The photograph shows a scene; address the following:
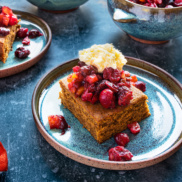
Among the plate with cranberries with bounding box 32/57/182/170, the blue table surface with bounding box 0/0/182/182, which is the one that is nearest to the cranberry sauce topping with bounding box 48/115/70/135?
the plate with cranberries with bounding box 32/57/182/170

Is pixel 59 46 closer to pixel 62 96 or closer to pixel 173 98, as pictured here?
pixel 62 96

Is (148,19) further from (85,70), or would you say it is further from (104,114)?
(104,114)

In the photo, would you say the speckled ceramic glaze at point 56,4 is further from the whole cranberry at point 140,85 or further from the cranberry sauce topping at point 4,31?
the whole cranberry at point 140,85

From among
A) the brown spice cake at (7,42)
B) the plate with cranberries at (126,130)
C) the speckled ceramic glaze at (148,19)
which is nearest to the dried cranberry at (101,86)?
the plate with cranberries at (126,130)

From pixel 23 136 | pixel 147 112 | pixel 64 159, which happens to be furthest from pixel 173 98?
pixel 23 136

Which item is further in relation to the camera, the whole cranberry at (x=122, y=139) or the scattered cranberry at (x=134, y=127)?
the scattered cranberry at (x=134, y=127)

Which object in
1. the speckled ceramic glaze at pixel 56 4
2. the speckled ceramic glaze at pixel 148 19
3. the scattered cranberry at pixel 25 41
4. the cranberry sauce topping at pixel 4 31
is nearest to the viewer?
the speckled ceramic glaze at pixel 148 19

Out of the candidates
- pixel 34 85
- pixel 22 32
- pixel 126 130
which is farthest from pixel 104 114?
pixel 22 32

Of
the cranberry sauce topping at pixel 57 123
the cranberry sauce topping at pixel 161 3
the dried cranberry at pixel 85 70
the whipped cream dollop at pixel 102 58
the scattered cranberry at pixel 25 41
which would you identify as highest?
the cranberry sauce topping at pixel 161 3
